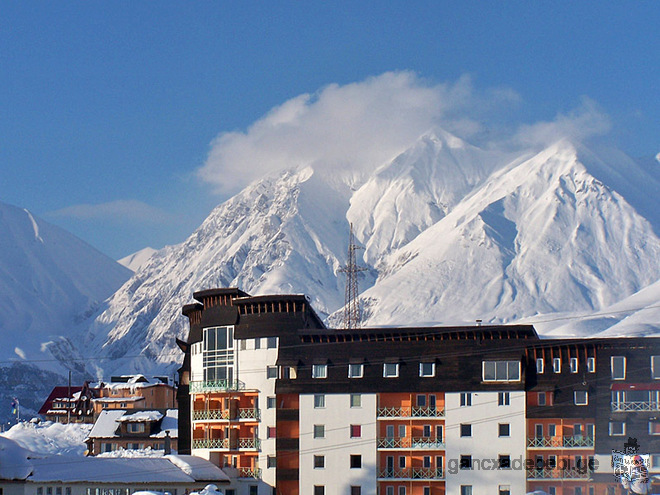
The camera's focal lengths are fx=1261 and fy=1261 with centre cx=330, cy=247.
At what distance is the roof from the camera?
188m

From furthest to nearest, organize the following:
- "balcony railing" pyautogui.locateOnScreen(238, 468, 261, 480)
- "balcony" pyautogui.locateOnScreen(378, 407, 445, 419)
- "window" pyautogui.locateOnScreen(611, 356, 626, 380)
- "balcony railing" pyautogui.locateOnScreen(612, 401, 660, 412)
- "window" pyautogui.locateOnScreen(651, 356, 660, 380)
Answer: "balcony railing" pyautogui.locateOnScreen(238, 468, 261, 480), "balcony" pyautogui.locateOnScreen(378, 407, 445, 419), "window" pyautogui.locateOnScreen(611, 356, 626, 380), "window" pyautogui.locateOnScreen(651, 356, 660, 380), "balcony railing" pyautogui.locateOnScreen(612, 401, 660, 412)

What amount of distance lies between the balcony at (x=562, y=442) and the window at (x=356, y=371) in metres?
16.4

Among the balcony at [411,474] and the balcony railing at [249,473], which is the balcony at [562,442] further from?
the balcony railing at [249,473]

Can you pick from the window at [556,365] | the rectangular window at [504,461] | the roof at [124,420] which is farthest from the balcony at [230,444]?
the roof at [124,420]

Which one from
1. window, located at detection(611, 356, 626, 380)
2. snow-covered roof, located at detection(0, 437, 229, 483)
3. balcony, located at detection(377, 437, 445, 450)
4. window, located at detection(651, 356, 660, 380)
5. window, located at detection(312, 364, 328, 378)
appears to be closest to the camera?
snow-covered roof, located at detection(0, 437, 229, 483)

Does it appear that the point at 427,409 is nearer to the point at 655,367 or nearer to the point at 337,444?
the point at 337,444

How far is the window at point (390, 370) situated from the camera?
4547 inches

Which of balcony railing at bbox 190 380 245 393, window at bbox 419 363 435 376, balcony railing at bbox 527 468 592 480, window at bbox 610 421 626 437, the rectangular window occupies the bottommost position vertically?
balcony railing at bbox 527 468 592 480

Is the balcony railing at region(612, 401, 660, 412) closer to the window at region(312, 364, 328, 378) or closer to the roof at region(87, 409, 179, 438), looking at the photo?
the window at region(312, 364, 328, 378)

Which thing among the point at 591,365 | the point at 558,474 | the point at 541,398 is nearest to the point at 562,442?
the point at 558,474

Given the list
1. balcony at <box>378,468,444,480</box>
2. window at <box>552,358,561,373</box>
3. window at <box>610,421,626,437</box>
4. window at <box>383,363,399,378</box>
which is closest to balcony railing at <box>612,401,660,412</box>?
window at <box>610,421,626,437</box>

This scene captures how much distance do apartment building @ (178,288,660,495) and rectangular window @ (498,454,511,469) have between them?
12 centimetres

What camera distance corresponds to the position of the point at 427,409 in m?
114

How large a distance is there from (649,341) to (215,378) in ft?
135
